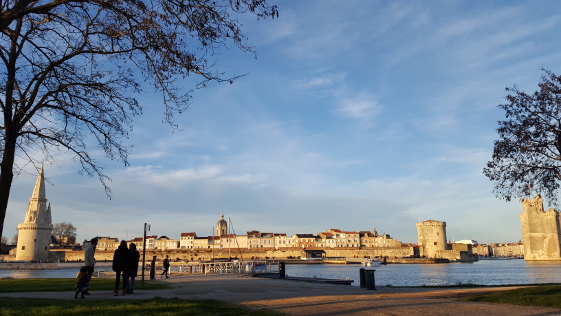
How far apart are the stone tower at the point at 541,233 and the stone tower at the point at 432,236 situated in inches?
986

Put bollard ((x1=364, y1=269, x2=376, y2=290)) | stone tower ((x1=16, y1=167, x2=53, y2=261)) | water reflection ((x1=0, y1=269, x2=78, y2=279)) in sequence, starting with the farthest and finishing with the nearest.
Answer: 1. stone tower ((x1=16, y1=167, x2=53, y2=261))
2. water reflection ((x1=0, y1=269, x2=78, y2=279))
3. bollard ((x1=364, y1=269, x2=376, y2=290))

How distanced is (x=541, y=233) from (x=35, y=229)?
11750cm

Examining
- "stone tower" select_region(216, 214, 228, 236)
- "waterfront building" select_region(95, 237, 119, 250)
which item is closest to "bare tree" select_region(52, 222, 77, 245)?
"waterfront building" select_region(95, 237, 119, 250)

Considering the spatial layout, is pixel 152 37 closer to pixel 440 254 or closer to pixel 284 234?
pixel 440 254

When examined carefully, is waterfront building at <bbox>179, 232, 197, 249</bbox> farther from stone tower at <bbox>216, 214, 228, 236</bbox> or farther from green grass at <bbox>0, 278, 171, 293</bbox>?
green grass at <bbox>0, 278, 171, 293</bbox>

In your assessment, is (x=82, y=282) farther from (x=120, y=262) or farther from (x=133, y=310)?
(x=133, y=310)

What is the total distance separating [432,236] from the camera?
13225 cm

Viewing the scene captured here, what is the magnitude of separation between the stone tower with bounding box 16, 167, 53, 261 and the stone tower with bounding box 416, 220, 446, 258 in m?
102

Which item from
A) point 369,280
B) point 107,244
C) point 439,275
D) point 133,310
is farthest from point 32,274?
point 107,244

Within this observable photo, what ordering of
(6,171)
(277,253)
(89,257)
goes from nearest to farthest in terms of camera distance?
(6,171), (89,257), (277,253)

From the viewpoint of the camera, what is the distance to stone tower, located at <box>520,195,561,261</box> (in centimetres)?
10200

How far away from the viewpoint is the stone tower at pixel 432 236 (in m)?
131

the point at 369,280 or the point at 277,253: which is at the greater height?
the point at 369,280

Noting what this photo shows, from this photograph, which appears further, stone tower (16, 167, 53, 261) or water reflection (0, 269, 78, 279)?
stone tower (16, 167, 53, 261)
